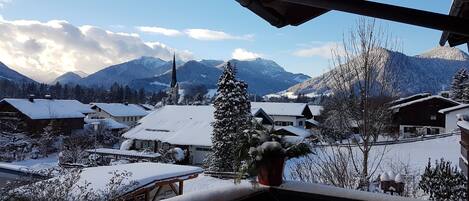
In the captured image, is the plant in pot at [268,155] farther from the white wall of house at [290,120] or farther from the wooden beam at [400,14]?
the white wall of house at [290,120]

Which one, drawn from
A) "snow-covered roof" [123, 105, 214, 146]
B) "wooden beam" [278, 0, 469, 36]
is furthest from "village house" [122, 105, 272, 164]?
"wooden beam" [278, 0, 469, 36]

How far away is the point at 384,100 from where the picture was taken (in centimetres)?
895

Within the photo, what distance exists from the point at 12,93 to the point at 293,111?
55.1 m

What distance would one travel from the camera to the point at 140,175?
31.3ft

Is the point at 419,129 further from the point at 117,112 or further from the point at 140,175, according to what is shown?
the point at 117,112

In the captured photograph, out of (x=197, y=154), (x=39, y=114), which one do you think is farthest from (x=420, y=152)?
(x=39, y=114)

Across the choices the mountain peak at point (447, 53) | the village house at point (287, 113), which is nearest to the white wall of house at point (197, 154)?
the village house at point (287, 113)

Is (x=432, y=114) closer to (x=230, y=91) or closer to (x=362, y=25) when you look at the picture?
(x=230, y=91)

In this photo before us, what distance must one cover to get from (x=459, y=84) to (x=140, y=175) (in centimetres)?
3394

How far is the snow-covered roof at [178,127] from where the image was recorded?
25172mm

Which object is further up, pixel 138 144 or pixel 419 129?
pixel 419 129

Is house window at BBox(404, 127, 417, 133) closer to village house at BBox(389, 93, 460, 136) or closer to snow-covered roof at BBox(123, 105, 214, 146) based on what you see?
village house at BBox(389, 93, 460, 136)

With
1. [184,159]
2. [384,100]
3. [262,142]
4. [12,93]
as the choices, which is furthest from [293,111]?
[12,93]

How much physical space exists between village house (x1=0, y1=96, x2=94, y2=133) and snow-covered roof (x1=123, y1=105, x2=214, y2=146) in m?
8.81
